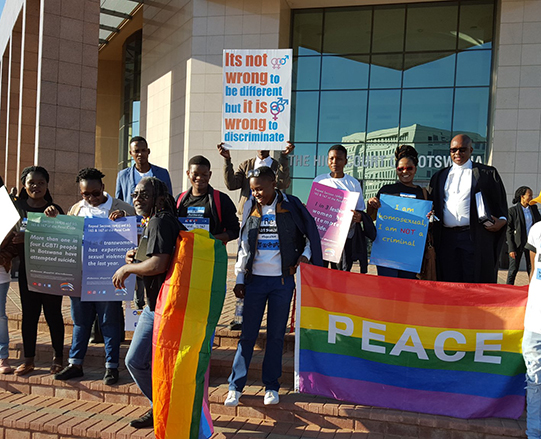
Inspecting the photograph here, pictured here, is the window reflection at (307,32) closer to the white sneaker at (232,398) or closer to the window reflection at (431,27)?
the window reflection at (431,27)

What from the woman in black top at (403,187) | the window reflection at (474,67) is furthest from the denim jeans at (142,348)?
the window reflection at (474,67)

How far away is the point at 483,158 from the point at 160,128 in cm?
1200

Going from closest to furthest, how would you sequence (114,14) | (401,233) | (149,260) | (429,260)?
(149,260)
(429,260)
(401,233)
(114,14)

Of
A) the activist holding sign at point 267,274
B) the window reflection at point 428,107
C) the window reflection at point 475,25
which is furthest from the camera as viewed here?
the window reflection at point 428,107

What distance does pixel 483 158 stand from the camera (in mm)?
16031

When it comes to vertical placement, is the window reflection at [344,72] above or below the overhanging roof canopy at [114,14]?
below

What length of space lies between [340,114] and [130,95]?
535 inches

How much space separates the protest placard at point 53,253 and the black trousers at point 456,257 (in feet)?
11.8

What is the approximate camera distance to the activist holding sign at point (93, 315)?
4.79 metres

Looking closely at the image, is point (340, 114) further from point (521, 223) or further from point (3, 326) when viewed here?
point (3, 326)

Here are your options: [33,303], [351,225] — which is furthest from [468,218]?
[33,303]

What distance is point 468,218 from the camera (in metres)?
4.74

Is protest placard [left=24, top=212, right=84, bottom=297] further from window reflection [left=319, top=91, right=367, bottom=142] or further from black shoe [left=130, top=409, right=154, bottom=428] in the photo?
window reflection [left=319, top=91, right=367, bottom=142]

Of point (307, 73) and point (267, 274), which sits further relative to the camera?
point (307, 73)
